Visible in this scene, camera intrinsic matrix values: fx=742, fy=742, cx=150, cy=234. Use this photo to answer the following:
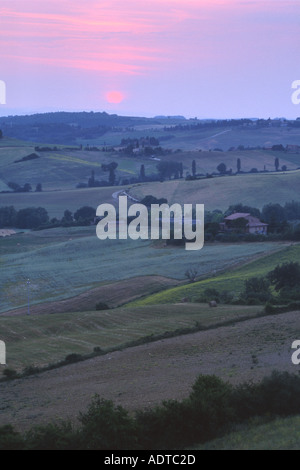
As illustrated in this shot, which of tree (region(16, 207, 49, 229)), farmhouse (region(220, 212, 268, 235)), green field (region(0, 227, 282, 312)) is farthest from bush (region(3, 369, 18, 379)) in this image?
tree (region(16, 207, 49, 229))

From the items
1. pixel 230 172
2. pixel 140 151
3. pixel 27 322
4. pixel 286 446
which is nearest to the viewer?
pixel 286 446

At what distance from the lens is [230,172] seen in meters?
117

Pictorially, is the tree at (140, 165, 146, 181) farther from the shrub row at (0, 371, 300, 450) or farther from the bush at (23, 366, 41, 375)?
the shrub row at (0, 371, 300, 450)

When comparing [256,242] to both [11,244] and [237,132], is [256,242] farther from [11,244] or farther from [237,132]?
[237,132]

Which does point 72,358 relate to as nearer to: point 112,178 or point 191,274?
point 191,274

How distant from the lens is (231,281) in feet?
140

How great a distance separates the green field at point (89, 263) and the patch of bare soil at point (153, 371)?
1725cm

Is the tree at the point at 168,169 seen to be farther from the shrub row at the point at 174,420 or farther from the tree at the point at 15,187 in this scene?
the shrub row at the point at 174,420

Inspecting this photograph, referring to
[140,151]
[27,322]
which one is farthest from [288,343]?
[140,151]

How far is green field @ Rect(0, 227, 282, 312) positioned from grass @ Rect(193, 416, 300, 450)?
26.9m

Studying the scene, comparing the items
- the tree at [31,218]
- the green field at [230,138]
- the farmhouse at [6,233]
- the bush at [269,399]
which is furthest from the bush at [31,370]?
the green field at [230,138]

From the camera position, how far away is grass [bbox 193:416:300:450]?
1417cm

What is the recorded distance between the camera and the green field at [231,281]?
39844mm
